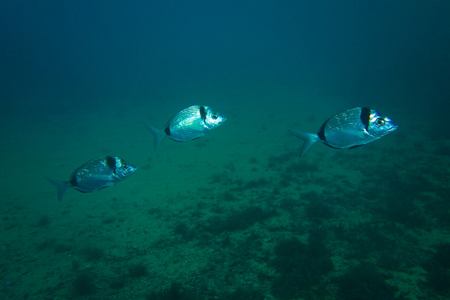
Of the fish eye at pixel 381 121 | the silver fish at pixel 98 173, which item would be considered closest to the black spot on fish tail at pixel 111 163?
the silver fish at pixel 98 173

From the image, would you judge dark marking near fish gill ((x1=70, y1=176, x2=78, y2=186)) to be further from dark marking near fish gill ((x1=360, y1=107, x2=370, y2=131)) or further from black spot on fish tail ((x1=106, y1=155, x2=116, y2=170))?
dark marking near fish gill ((x1=360, y1=107, x2=370, y2=131))

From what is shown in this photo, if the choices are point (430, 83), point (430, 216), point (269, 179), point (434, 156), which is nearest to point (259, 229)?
point (269, 179)

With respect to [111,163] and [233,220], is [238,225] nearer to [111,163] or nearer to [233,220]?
[233,220]

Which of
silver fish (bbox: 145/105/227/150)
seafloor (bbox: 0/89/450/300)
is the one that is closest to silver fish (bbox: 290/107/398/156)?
silver fish (bbox: 145/105/227/150)

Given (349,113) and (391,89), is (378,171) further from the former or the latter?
(391,89)

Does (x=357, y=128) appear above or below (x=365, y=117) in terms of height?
below

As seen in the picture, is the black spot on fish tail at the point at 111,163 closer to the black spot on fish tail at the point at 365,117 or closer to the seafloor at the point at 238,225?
the seafloor at the point at 238,225

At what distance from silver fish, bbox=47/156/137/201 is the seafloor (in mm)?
2747

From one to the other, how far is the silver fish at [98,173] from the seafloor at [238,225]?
2.75 metres

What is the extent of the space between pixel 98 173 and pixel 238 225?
179 inches

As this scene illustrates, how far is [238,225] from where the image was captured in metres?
6.94

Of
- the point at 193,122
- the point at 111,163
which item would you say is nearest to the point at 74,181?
the point at 111,163

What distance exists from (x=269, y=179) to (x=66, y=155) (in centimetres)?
1429

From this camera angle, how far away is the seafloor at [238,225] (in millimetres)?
4883
